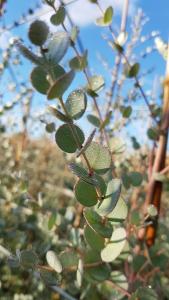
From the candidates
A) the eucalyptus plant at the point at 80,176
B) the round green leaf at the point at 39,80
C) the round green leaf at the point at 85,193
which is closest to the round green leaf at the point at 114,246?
the eucalyptus plant at the point at 80,176

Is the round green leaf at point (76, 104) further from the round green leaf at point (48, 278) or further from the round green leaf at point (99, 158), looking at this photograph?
the round green leaf at point (48, 278)

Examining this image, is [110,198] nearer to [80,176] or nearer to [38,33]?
[80,176]

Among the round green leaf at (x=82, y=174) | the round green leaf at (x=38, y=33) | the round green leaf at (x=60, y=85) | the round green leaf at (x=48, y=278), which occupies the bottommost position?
the round green leaf at (x=48, y=278)

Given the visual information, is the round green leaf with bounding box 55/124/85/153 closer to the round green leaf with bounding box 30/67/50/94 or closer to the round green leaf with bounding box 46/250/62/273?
the round green leaf with bounding box 30/67/50/94

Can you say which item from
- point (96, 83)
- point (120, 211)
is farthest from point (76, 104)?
point (96, 83)

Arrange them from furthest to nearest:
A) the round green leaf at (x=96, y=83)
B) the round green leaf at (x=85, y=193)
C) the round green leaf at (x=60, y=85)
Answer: the round green leaf at (x=96, y=83), the round green leaf at (x=85, y=193), the round green leaf at (x=60, y=85)

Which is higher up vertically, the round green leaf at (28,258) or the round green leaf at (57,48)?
the round green leaf at (57,48)

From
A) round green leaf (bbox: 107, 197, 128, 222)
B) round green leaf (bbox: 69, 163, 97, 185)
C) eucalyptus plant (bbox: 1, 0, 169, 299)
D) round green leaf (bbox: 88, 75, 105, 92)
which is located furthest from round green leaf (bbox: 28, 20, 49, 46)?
round green leaf (bbox: 88, 75, 105, 92)

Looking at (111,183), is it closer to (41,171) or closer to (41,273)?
(41,273)
